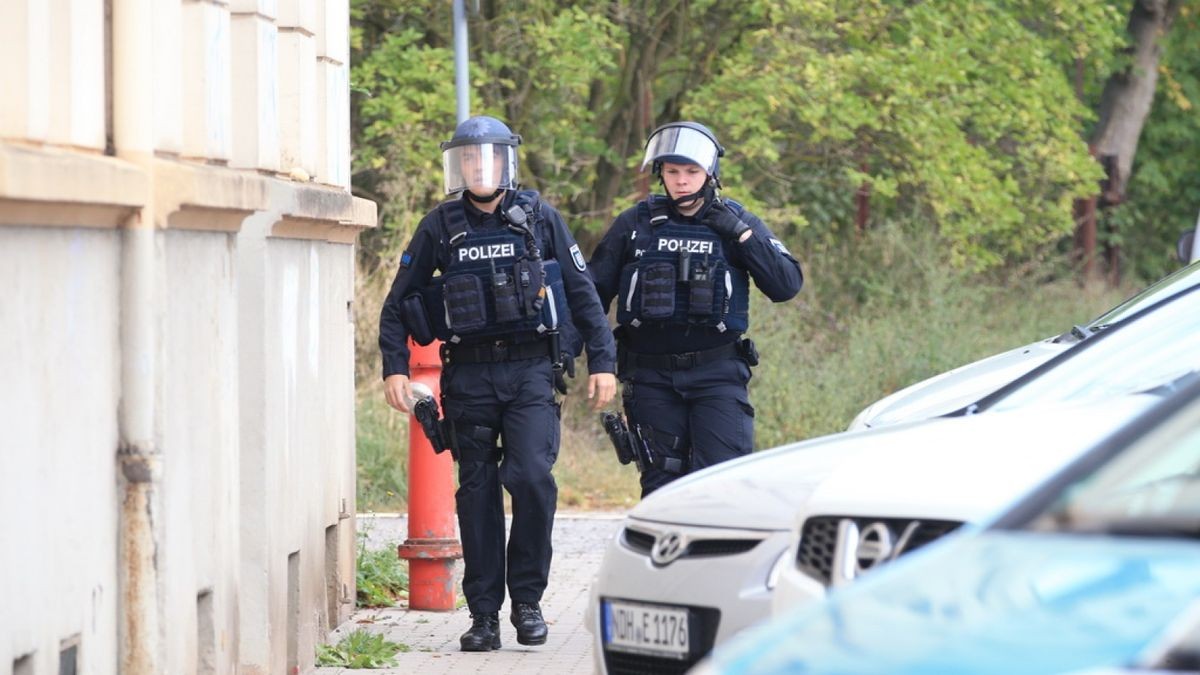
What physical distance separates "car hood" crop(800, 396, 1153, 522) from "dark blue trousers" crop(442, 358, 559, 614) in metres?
2.54

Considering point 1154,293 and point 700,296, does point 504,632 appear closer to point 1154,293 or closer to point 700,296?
point 700,296

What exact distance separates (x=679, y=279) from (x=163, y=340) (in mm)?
2598

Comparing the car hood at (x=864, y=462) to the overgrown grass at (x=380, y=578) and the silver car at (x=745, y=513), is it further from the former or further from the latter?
the overgrown grass at (x=380, y=578)

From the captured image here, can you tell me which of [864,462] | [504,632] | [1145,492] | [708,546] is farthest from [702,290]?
[1145,492]

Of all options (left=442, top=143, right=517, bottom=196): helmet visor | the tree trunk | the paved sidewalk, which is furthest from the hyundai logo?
the tree trunk

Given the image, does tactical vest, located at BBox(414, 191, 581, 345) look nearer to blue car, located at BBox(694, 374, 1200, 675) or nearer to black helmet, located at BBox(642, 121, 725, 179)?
black helmet, located at BBox(642, 121, 725, 179)

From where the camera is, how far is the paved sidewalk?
7445mm

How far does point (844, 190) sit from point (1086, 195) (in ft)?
7.97

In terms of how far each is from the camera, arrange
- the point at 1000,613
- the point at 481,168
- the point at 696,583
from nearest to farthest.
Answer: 1. the point at 1000,613
2. the point at 696,583
3. the point at 481,168

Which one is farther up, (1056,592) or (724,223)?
(724,223)

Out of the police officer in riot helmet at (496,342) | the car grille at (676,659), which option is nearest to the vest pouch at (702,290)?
the police officer in riot helmet at (496,342)

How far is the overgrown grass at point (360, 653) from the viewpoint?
7.50m

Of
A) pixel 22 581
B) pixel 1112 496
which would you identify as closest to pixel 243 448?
pixel 22 581

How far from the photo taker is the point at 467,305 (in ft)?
24.8
